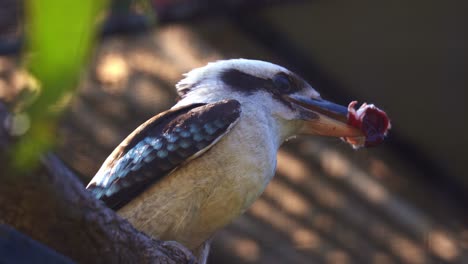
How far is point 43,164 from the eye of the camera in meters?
1.00

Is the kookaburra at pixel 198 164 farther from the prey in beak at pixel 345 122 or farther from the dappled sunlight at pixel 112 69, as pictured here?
the dappled sunlight at pixel 112 69

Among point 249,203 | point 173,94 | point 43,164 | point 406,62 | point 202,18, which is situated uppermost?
point 406,62

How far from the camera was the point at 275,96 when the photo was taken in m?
2.46

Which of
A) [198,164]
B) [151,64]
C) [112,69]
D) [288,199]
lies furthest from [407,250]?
[198,164]

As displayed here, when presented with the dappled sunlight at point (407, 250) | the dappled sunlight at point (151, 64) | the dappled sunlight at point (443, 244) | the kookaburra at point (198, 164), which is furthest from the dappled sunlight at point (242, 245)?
the kookaburra at point (198, 164)

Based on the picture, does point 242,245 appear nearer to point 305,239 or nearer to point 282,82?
point 305,239

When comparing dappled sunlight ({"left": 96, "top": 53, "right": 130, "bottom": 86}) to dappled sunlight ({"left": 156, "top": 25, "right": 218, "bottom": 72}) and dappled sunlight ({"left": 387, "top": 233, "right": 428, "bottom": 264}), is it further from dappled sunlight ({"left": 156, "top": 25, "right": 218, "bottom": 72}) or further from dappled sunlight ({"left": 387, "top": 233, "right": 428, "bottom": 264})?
dappled sunlight ({"left": 387, "top": 233, "right": 428, "bottom": 264})

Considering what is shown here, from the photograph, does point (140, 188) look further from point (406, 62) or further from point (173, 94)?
point (406, 62)

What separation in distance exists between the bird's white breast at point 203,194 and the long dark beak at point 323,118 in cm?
30

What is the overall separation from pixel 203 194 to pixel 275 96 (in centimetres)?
49

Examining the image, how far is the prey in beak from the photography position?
7.92ft

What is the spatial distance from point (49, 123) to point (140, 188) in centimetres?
161

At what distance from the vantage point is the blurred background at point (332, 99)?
14.1ft

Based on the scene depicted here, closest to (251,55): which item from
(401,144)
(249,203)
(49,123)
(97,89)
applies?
(97,89)
